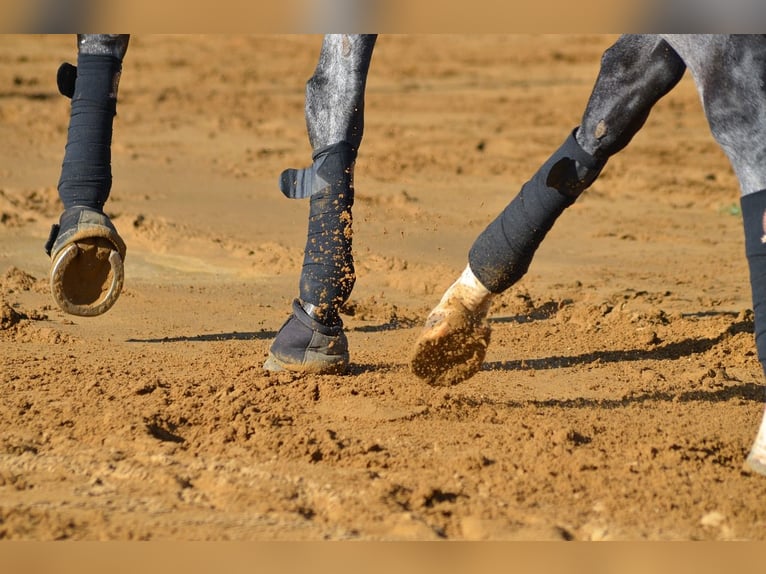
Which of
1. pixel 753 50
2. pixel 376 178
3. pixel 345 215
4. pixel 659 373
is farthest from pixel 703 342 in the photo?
pixel 376 178

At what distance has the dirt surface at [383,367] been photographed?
275 cm

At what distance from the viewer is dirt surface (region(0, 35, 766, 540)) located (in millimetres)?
2746

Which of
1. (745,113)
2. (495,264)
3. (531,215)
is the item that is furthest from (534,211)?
(745,113)

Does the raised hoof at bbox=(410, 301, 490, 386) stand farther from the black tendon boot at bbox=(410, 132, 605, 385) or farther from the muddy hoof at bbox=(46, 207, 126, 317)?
the muddy hoof at bbox=(46, 207, 126, 317)

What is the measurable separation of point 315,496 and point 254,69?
10.3m

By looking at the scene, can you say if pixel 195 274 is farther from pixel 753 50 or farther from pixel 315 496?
pixel 753 50

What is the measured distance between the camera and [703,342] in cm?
439

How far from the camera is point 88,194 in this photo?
387cm

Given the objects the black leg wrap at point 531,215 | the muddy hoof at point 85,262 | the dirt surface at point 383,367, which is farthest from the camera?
the muddy hoof at point 85,262

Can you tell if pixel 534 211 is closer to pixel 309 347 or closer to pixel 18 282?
pixel 309 347

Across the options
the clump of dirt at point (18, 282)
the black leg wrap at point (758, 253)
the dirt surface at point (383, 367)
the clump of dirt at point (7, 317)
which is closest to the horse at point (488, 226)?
the black leg wrap at point (758, 253)

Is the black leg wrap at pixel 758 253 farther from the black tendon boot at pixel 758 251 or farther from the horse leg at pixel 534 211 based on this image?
the horse leg at pixel 534 211

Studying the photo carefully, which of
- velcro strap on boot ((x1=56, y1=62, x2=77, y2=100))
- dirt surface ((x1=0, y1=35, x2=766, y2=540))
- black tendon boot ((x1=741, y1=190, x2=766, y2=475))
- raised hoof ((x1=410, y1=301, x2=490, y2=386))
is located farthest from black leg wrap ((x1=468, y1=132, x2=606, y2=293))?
velcro strap on boot ((x1=56, y1=62, x2=77, y2=100))

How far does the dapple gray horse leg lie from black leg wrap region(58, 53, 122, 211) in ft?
6.44
